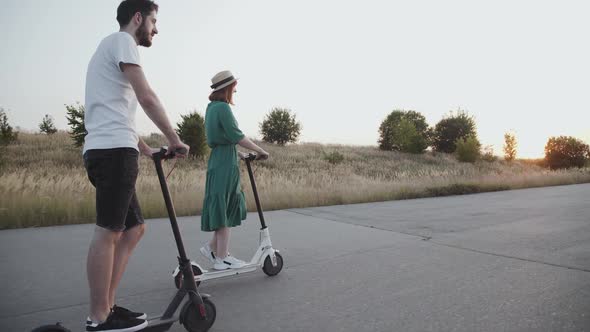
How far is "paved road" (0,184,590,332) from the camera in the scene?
2.83m

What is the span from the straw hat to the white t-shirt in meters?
1.33

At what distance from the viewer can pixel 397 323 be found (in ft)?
9.02

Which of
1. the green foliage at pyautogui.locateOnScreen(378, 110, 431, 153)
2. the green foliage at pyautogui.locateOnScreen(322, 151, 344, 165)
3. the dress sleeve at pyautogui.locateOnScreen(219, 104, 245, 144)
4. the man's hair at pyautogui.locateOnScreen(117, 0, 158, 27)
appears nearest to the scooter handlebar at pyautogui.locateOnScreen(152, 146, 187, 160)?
the man's hair at pyautogui.locateOnScreen(117, 0, 158, 27)

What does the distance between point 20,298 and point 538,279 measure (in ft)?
14.1

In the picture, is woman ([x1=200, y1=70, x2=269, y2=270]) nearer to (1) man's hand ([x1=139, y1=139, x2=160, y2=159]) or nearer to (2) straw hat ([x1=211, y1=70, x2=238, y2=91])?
(2) straw hat ([x1=211, y1=70, x2=238, y2=91])

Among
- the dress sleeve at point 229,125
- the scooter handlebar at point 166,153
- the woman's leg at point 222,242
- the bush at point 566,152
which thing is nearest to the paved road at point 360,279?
the woman's leg at point 222,242

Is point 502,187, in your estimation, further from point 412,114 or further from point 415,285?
point 412,114

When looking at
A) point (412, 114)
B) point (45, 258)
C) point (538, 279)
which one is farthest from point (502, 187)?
point (412, 114)

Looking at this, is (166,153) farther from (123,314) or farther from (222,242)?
(222,242)

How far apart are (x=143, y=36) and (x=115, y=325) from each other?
1.69m

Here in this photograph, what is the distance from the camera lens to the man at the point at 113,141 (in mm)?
2312

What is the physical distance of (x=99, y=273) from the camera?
7.57 ft

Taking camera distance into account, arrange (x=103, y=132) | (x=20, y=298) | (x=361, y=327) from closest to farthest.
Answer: (x=103, y=132), (x=361, y=327), (x=20, y=298)

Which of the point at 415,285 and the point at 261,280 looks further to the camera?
the point at 261,280
